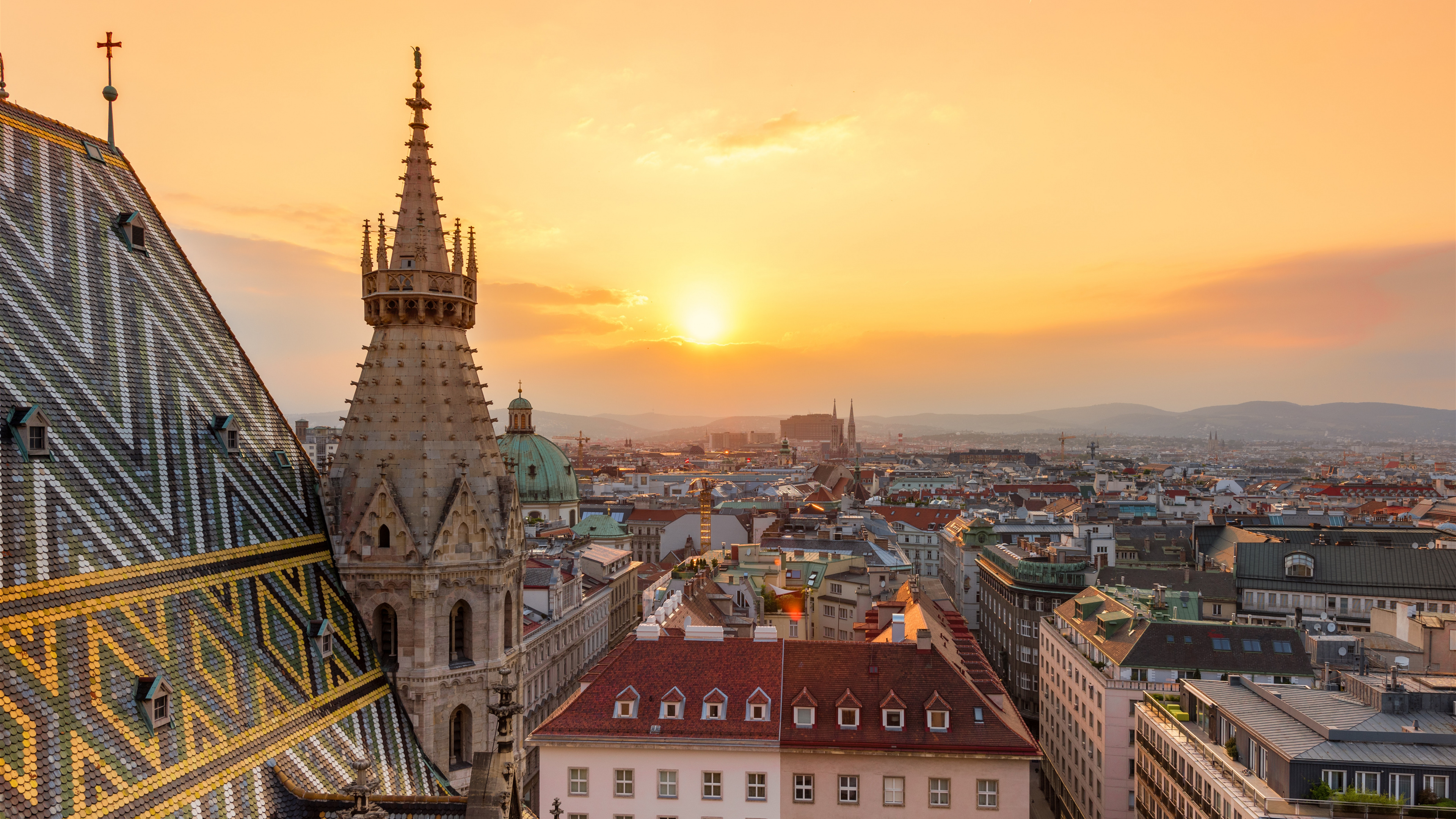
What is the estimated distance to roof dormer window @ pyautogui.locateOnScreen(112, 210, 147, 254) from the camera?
87.1 feet

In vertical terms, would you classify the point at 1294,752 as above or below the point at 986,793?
above

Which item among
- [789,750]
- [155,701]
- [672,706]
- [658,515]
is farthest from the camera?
[658,515]

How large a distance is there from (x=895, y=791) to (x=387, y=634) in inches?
959

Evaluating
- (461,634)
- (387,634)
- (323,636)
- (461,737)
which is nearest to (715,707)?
(461,737)

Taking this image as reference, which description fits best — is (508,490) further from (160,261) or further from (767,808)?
(767,808)

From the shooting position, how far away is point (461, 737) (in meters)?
29.9

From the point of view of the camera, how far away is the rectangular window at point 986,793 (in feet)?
139

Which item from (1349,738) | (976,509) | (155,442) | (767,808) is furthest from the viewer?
(976,509)

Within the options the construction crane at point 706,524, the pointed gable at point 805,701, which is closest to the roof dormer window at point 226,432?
the pointed gable at point 805,701

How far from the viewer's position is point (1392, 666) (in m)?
55.8

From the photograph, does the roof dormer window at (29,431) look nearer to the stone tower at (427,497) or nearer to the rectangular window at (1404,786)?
the stone tower at (427,497)

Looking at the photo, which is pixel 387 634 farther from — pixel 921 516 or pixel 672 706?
pixel 921 516

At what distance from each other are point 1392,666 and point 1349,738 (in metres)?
19.6

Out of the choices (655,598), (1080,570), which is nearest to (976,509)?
(1080,570)
